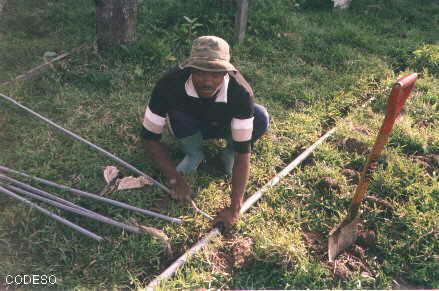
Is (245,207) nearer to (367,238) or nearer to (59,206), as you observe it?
(367,238)

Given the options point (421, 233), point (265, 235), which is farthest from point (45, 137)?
point (421, 233)

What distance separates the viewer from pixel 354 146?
4223 mm

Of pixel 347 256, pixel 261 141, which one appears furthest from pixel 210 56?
pixel 347 256

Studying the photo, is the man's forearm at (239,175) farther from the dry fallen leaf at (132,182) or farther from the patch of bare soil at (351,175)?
the patch of bare soil at (351,175)

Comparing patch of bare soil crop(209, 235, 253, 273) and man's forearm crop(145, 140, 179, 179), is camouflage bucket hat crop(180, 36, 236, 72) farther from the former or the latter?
patch of bare soil crop(209, 235, 253, 273)

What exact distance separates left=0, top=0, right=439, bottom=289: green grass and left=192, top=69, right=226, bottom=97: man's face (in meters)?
1.02

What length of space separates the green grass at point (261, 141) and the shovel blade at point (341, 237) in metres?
0.11

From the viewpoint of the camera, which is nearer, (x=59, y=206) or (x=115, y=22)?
(x=59, y=206)

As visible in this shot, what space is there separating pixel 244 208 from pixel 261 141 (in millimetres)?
1008

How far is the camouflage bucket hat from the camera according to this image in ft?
9.04

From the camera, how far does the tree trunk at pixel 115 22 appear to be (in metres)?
4.98

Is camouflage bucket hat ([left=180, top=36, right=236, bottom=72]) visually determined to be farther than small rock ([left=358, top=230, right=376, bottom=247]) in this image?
No

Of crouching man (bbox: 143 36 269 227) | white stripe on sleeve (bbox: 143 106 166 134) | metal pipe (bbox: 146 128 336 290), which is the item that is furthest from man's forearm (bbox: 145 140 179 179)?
metal pipe (bbox: 146 128 336 290)

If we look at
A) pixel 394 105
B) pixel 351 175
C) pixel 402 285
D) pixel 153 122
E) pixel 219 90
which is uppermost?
pixel 394 105
